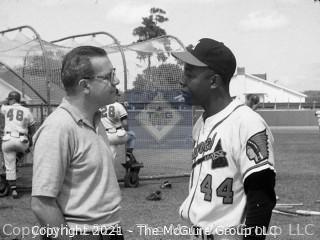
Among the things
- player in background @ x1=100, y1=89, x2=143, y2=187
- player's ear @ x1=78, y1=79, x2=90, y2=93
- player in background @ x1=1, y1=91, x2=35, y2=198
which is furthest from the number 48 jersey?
player's ear @ x1=78, y1=79, x2=90, y2=93

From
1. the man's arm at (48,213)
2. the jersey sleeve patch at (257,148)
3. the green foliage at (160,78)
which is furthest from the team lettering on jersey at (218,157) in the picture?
the green foliage at (160,78)

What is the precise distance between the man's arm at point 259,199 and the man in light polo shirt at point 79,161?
721 mm

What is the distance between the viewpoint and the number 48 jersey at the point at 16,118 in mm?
11023

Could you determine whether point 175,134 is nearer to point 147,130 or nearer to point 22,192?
point 147,130

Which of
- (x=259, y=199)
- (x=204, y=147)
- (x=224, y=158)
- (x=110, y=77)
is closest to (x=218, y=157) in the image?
(x=224, y=158)

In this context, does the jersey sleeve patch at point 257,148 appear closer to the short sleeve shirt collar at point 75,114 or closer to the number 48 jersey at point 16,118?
the short sleeve shirt collar at point 75,114

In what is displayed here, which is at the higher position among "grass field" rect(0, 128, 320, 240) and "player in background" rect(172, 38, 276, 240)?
"player in background" rect(172, 38, 276, 240)

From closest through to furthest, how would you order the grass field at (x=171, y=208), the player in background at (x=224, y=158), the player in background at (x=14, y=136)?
the player in background at (x=224, y=158) → the grass field at (x=171, y=208) → the player in background at (x=14, y=136)

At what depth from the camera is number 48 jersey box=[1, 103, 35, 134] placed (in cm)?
1102

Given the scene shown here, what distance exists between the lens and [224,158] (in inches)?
120

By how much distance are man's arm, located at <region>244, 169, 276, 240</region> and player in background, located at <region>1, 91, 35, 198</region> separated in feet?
28.0

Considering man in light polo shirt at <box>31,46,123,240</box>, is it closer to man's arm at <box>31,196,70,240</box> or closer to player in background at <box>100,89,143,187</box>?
man's arm at <box>31,196,70,240</box>

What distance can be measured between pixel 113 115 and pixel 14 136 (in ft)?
6.42

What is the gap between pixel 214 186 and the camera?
10.1 ft
